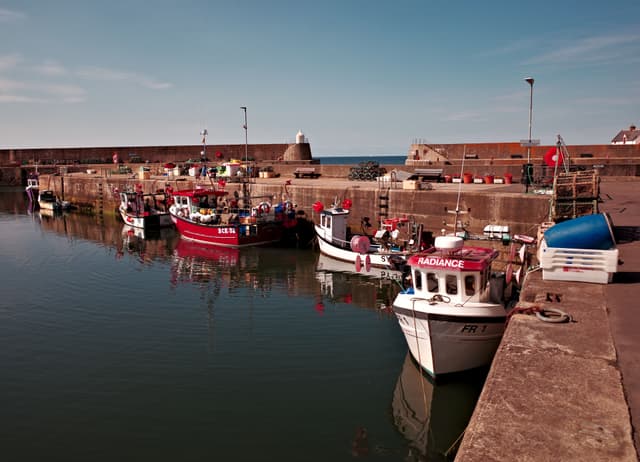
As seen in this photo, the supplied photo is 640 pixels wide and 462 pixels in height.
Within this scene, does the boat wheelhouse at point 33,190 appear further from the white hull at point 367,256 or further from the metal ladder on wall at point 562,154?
the metal ladder on wall at point 562,154

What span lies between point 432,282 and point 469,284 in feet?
2.55

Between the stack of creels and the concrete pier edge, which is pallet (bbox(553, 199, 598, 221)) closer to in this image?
the concrete pier edge

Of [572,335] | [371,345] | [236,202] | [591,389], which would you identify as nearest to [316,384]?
[371,345]

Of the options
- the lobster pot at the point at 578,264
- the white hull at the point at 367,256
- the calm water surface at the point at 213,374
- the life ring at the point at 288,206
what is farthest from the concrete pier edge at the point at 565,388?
the life ring at the point at 288,206

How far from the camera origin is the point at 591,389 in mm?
5711

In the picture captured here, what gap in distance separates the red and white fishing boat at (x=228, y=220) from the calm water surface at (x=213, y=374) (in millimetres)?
5971

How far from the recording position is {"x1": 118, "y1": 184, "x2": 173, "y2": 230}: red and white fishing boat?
1316 inches

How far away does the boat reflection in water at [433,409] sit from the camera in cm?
852

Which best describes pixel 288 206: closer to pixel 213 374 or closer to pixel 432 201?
pixel 432 201

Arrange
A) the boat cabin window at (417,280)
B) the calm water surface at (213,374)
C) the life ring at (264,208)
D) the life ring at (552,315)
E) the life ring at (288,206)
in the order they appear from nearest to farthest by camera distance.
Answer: the life ring at (552,315)
the calm water surface at (213,374)
the boat cabin window at (417,280)
the life ring at (264,208)
the life ring at (288,206)

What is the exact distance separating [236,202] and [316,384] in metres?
21.8

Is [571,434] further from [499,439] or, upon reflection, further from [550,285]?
[550,285]

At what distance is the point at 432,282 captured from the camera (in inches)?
412

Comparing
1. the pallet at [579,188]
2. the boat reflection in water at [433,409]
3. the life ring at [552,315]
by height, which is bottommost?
the boat reflection in water at [433,409]
